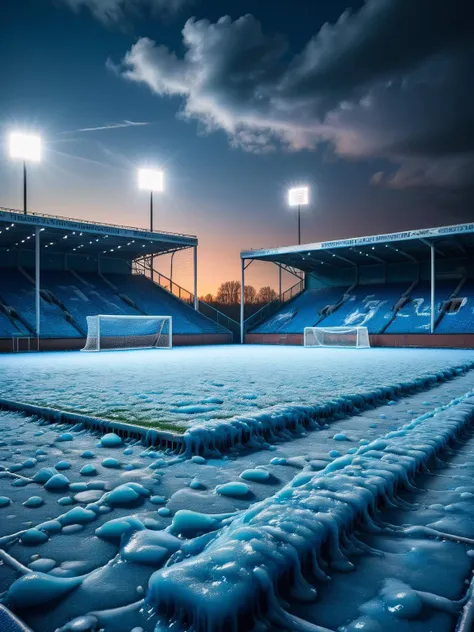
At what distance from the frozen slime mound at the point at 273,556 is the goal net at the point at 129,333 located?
2027 centimetres

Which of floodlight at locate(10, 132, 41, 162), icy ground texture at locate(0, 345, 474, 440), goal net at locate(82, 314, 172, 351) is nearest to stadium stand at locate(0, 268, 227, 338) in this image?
goal net at locate(82, 314, 172, 351)

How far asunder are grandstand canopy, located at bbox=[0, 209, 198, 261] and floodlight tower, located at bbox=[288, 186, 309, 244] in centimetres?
876

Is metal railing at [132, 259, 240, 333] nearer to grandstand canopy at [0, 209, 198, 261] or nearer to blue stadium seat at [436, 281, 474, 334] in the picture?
grandstand canopy at [0, 209, 198, 261]

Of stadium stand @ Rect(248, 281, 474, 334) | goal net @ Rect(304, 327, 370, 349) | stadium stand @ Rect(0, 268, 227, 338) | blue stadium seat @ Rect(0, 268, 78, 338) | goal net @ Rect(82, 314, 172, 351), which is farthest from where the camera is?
goal net @ Rect(304, 327, 370, 349)

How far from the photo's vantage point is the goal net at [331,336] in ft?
88.0

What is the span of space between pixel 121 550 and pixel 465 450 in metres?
2.83

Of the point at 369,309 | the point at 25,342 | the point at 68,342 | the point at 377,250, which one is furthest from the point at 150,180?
the point at 369,309

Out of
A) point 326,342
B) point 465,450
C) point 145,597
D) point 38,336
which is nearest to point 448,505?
point 465,450

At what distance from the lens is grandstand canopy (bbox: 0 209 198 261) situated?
23.8 metres

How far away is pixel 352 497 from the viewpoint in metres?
2.25

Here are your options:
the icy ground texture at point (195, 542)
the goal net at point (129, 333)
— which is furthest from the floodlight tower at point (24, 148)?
the icy ground texture at point (195, 542)

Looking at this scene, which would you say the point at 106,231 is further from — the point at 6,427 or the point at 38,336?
the point at 6,427

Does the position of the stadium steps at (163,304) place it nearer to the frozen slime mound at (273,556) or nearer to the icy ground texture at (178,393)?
the icy ground texture at (178,393)

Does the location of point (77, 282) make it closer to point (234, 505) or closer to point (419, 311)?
point (419, 311)
